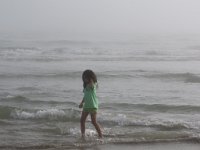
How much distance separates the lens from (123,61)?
99.3 feet

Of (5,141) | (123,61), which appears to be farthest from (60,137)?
(123,61)

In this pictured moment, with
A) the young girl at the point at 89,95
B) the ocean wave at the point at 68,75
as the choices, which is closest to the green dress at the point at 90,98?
the young girl at the point at 89,95

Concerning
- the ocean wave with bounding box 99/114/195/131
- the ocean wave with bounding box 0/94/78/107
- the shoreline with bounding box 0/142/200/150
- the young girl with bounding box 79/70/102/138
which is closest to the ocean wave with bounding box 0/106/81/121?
the ocean wave with bounding box 99/114/195/131

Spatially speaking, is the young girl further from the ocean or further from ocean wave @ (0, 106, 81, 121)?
ocean wave @ (0, 106, 81, 121)

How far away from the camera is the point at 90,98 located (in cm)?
942

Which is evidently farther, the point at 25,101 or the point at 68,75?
the point at 68,75

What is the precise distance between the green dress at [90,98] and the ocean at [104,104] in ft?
2.11

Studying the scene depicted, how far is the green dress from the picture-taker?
9.38 m

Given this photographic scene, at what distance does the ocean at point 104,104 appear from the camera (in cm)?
986

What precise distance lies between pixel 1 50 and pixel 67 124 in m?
26.6

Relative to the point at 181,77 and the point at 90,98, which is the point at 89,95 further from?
the point at 181,77

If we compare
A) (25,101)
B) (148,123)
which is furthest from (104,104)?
(148,123)

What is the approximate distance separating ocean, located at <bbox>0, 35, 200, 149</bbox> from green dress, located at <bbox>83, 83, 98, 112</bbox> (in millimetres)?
644

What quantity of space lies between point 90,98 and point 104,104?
4914 mm
